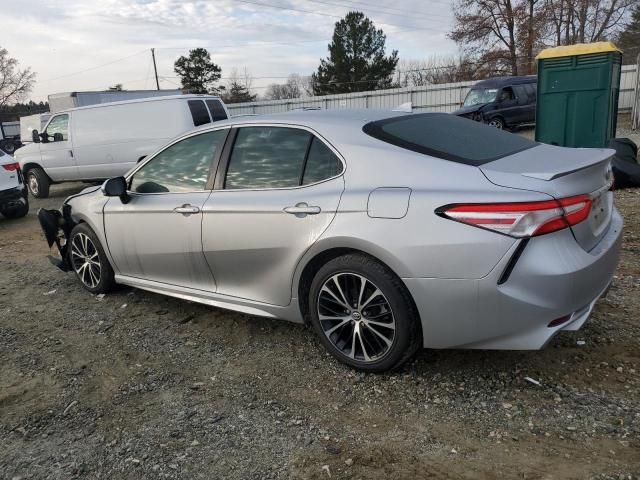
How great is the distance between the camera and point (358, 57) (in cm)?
4378

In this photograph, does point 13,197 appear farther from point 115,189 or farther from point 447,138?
point 447,138

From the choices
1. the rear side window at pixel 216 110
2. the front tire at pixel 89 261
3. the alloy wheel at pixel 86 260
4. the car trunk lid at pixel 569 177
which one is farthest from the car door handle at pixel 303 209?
the rear side window at pixel 216 110

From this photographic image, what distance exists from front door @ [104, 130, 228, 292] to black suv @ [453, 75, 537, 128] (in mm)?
15455

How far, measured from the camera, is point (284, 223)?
322cm

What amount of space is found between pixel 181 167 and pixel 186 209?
421mm

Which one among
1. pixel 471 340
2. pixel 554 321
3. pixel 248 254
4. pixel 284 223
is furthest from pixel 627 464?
pixel 248 254

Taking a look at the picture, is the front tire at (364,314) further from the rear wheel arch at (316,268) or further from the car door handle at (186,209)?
the car door handle at (186,209)

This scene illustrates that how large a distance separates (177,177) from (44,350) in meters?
1.61

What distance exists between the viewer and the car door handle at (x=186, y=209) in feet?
Result: 12.2

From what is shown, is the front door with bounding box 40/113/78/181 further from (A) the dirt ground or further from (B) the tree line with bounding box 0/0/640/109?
(B) the tree line with bounding box 0/0/640/109

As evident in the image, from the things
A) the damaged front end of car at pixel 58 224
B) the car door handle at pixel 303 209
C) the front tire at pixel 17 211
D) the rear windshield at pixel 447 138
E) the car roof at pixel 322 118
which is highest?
the car roof at pixel 322 118

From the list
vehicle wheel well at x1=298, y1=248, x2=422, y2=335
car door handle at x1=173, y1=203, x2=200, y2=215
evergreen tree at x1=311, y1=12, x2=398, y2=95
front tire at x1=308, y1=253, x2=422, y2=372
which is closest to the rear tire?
car door handle at x1=173, y1=203, x2=200, y2=215

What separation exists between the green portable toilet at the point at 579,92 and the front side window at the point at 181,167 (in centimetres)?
749

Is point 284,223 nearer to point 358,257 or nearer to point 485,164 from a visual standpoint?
point 358,257
